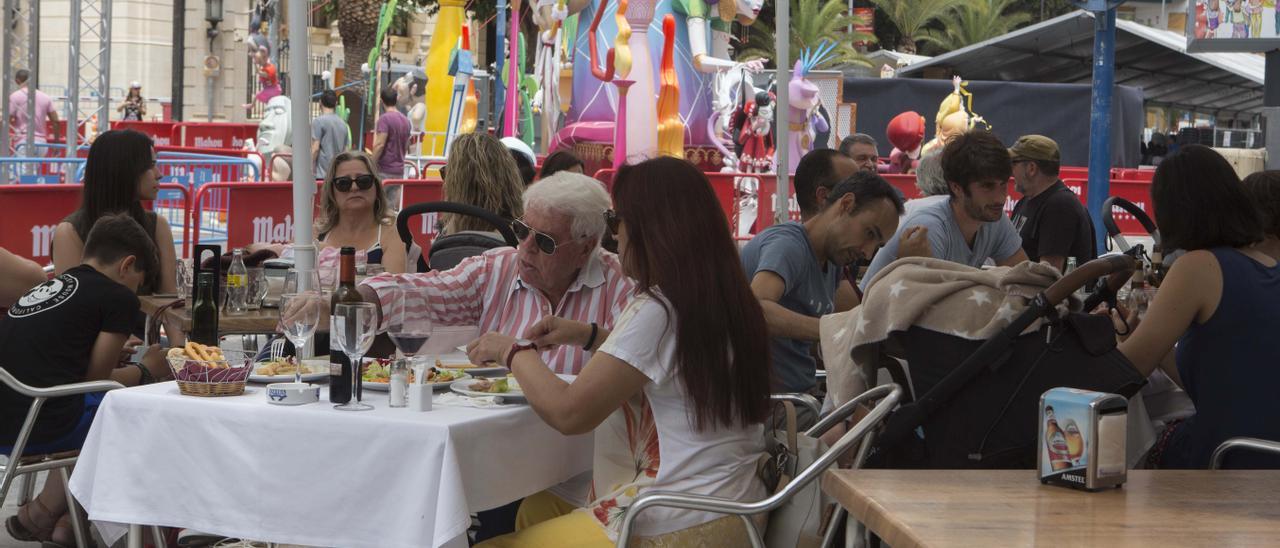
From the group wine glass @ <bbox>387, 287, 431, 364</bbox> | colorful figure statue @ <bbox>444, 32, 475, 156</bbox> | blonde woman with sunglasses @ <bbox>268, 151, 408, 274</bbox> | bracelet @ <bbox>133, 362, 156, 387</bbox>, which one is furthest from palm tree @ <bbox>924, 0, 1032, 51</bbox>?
wine glass @ <bbox>387, 287, 431, 364</bbox>

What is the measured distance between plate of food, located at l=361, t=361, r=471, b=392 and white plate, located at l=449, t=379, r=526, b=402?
3 centimetres

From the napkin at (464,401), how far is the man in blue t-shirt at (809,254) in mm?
1178

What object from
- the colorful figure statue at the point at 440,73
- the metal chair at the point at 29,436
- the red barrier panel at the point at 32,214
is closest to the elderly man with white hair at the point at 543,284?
the metal chair at the point at 29,436

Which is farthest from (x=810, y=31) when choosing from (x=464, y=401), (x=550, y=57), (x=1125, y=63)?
(x=464, y=401)

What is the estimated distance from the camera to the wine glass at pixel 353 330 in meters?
3.37

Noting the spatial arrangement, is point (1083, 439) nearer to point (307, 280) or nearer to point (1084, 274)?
point (1084, 274)

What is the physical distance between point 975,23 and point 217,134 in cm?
3727

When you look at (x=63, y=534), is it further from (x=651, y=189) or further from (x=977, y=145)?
(x=977, y=145)

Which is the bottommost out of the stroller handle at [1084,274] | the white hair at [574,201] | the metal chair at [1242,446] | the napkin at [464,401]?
the metal chair at [1242,446]

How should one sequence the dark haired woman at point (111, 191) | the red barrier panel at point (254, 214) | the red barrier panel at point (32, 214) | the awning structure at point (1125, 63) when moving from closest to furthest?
the dark haired woman at point (111, 191)
the red barrier panel at point (32, 214)
the red barrier panel at point (254, 214)
the awning structure at point (1125, 63)

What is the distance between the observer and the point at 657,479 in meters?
3.29

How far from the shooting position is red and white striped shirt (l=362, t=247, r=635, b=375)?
13.6ft

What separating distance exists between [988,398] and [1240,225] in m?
1.09

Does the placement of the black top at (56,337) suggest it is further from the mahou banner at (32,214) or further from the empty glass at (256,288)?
the mahou banner at (32,214)
